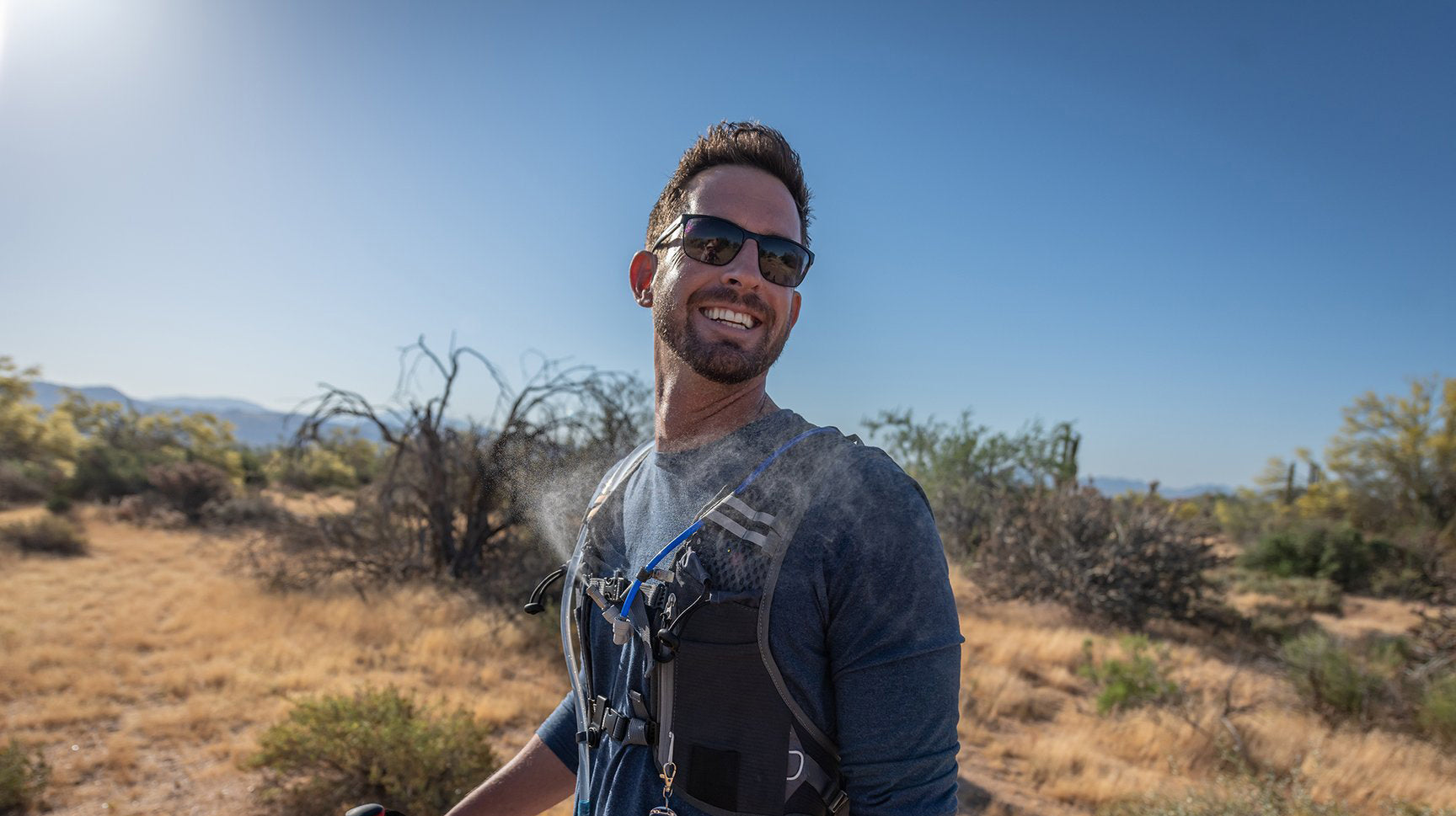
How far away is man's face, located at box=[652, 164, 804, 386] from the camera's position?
1262 millimetres

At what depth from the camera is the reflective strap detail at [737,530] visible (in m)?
0.99

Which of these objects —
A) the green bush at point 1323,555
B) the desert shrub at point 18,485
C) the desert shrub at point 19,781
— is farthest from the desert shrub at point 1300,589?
the desert shrub at point 18,485

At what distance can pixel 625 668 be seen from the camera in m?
1.17

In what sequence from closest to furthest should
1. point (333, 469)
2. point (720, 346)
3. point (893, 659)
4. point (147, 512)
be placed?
point (893, 659) → point (720, 346) → point (147, 512) → point (333, 469)

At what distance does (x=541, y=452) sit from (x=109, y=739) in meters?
4.48

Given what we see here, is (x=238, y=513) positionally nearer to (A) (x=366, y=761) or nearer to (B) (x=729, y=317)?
(A) (x=366, y=761)

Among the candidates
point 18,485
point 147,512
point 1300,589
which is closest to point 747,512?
point 1300,589

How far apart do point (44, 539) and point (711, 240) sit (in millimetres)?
15654

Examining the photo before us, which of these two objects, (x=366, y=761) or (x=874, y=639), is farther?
(x=366, y=761)

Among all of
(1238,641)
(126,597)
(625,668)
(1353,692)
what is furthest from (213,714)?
(1238,641)

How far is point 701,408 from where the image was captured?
133cm

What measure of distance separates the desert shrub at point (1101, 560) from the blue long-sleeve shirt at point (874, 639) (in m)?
11.7

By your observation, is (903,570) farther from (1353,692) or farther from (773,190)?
(1353,692)

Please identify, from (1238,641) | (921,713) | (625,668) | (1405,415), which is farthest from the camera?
(1405,415)
